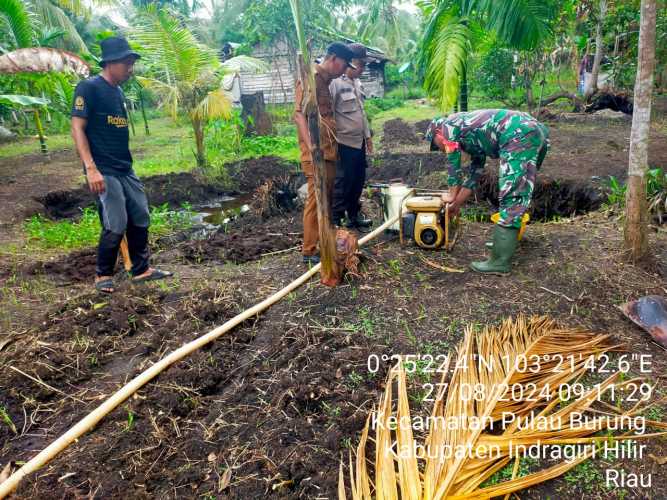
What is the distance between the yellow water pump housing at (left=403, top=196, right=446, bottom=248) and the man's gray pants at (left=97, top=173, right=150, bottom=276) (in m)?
2.46

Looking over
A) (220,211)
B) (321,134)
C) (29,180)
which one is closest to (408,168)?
(220,211)

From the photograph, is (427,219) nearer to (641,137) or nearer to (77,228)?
(641,137)

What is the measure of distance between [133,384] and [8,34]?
13212mm

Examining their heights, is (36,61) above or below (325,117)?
above

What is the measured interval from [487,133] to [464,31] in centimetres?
336

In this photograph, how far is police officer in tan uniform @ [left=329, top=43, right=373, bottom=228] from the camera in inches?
190

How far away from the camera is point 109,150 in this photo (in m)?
3.82

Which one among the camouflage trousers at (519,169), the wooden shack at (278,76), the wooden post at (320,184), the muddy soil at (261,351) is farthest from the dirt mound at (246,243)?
the wooden shack at (278,76)

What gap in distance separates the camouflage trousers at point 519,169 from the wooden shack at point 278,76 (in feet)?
55.8

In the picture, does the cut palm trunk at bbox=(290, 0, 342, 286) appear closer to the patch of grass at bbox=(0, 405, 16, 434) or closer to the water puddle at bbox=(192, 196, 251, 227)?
the patch of grass at bbox=(0, 405, 16, 434)

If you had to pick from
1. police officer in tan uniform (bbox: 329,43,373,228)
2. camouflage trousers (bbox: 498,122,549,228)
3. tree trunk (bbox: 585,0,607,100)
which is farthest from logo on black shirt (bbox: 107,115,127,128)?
tree trunk (bbox: 585,0,607,100)

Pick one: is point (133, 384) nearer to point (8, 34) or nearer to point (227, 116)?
point (227, 116)

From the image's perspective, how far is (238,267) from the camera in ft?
15.1

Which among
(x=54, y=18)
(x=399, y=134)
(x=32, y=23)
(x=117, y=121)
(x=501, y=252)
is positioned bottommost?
(x=501, y=252)
